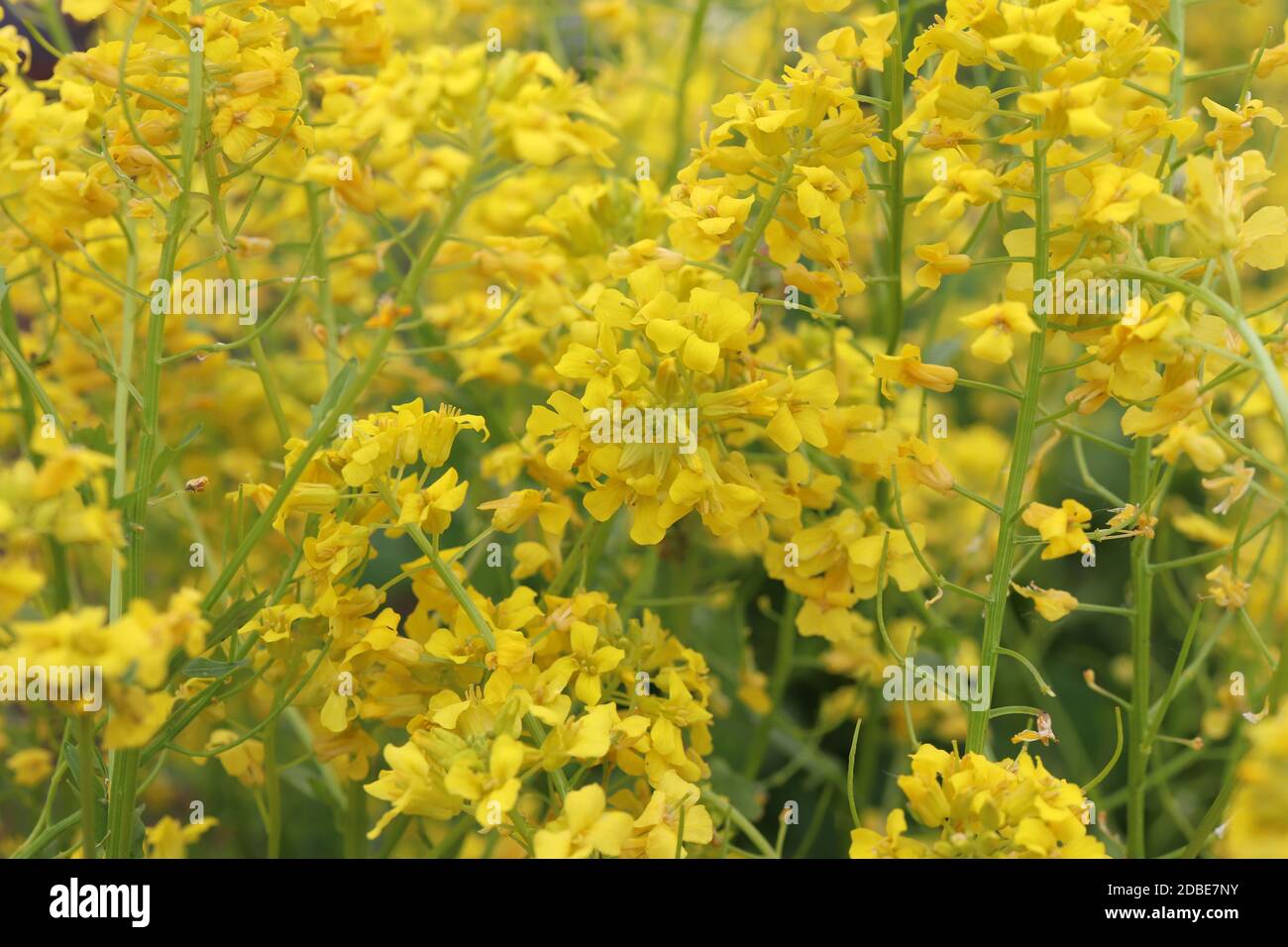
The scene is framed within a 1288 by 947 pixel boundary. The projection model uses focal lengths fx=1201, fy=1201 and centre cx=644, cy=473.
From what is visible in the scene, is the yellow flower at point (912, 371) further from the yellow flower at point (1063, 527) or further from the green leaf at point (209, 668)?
the green leaf at point (209, 668)

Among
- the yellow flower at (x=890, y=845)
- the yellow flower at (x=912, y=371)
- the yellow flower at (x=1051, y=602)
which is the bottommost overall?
the yellow flower at (x=890, y=845)

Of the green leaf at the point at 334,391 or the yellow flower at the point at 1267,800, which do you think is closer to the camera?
the yellow flower at the point at 1267,800

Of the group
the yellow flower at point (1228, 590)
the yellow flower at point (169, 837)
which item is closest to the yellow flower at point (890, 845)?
the yellow flower at point (1228, 590)

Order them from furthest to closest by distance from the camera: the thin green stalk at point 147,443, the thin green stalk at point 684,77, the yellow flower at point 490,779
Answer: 1. the thin green stalk at point 684,77
2. the thin green stalk at point 147,443
3. the yellow flower at point 490,779

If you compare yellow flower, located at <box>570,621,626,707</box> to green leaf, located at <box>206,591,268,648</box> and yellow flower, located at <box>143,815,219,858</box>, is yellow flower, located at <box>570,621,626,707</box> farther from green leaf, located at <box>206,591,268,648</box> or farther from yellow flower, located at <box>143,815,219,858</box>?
yellow flower, located at <box>143,815,219,858</box>

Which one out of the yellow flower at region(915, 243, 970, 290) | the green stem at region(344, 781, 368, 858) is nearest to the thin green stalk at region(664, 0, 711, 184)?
the yellow flower at region(915, 243, 970, 290)

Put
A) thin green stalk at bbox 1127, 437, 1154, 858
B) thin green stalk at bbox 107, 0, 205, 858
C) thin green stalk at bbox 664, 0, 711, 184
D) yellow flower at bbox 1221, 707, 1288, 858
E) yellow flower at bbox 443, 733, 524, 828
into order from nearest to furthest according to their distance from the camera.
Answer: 1. yellow flower at bbox 1221, 707, 1288, 858
2. yellow flower at bbox 443, 733, 524, 828
3. thin green stalk at bbox 107, 0, 205, 858
4. thin green stalk at bbox 1127, 437, 1154, 858
5. thin green stalk at bbox 664, 0, 711, 184

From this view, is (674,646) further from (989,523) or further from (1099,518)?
(989,523)

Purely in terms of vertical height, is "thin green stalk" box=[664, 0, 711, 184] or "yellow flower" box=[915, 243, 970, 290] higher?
"thin green stalk" box=[664, 0, 711, 184]

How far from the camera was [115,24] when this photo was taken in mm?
1471

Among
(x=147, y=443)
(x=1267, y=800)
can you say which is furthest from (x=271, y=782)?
(x=1267, y=800)
